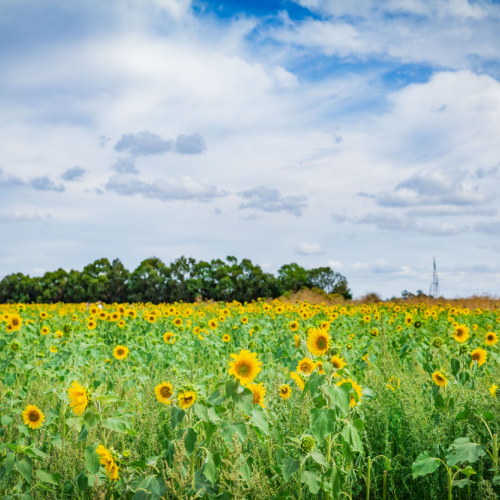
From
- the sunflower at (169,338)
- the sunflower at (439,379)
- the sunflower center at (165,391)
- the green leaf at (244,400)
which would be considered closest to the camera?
the green leaf at (244,400)

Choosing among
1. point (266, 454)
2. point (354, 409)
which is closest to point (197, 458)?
point (266, 454)

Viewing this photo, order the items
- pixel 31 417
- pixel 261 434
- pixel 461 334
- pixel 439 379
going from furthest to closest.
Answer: pixel 461 334, pixel 439 379, pixel 31 417, pixel 261 434

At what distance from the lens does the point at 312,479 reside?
2.67m

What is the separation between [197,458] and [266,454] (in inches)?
20.7

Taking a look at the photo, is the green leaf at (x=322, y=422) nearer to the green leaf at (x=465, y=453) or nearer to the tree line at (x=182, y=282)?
the green leaf at (x=465, y=453)

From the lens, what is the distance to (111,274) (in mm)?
23016

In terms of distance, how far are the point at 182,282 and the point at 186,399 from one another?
19208 mm

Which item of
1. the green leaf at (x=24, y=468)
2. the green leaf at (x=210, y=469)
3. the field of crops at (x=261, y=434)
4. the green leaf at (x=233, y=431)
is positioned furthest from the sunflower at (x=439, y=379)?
the green leaf at (x=24, y=468)

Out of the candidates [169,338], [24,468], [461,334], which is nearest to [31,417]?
[24,468]

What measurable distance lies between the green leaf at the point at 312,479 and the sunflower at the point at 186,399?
0.71m

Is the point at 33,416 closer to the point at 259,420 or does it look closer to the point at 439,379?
the point at 259,420

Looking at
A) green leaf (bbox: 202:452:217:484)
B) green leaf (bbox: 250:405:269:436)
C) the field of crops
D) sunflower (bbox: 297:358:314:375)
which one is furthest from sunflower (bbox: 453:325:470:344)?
green leaf (bbox: 202:452:217:484)

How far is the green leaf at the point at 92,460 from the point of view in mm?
2624

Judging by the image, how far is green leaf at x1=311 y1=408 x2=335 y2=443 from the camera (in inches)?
103
